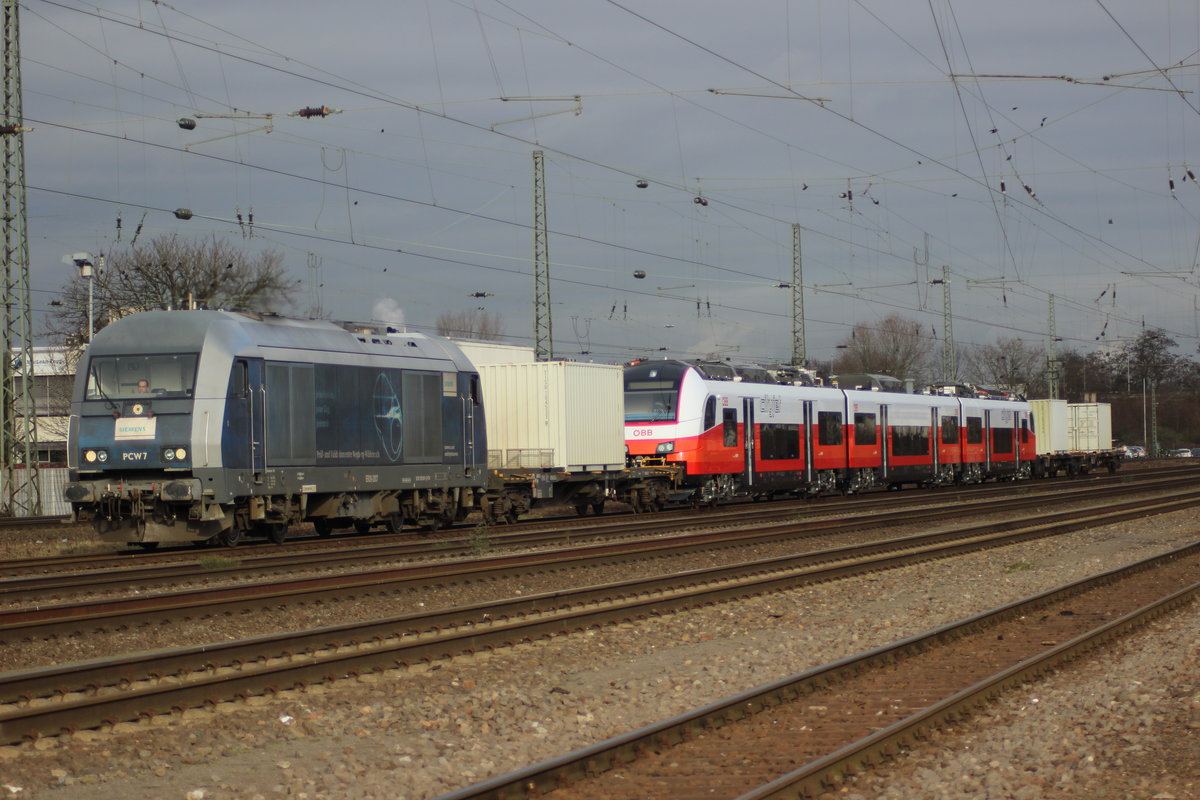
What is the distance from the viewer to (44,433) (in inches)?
2282

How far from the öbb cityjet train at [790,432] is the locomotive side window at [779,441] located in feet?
0.09

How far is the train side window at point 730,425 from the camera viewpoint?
30802mm

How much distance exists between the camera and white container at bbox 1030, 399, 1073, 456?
57594 millimetres

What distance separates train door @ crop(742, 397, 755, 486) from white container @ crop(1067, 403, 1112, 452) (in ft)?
114

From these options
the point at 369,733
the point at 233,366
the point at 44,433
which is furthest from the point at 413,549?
the point at 44,433

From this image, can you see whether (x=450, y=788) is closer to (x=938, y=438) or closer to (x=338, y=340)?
(x=338, y=340)

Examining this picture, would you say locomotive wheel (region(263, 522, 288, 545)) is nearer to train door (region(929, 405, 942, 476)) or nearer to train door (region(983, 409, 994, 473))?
train door (region(929, 405, 942, 476))

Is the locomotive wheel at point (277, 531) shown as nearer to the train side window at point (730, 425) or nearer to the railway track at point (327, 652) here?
the railway track at point (327, 652)

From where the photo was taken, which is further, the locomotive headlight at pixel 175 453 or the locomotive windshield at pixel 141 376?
the locomotive windshield at pixel 141 376

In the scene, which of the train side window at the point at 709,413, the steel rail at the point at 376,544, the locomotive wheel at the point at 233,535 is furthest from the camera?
the train side window at the point at 709,413

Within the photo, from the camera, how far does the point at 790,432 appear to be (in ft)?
112

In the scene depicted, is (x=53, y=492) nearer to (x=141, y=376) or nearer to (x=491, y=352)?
(x=491, y=352)

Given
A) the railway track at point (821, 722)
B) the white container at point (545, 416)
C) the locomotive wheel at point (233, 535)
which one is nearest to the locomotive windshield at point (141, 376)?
the locomotive wheel at point (233, 535)

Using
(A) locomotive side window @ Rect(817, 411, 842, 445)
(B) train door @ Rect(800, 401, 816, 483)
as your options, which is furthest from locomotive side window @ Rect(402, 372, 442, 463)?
(A) locomotive side window @ Rect(817, 411, 842, 445)
